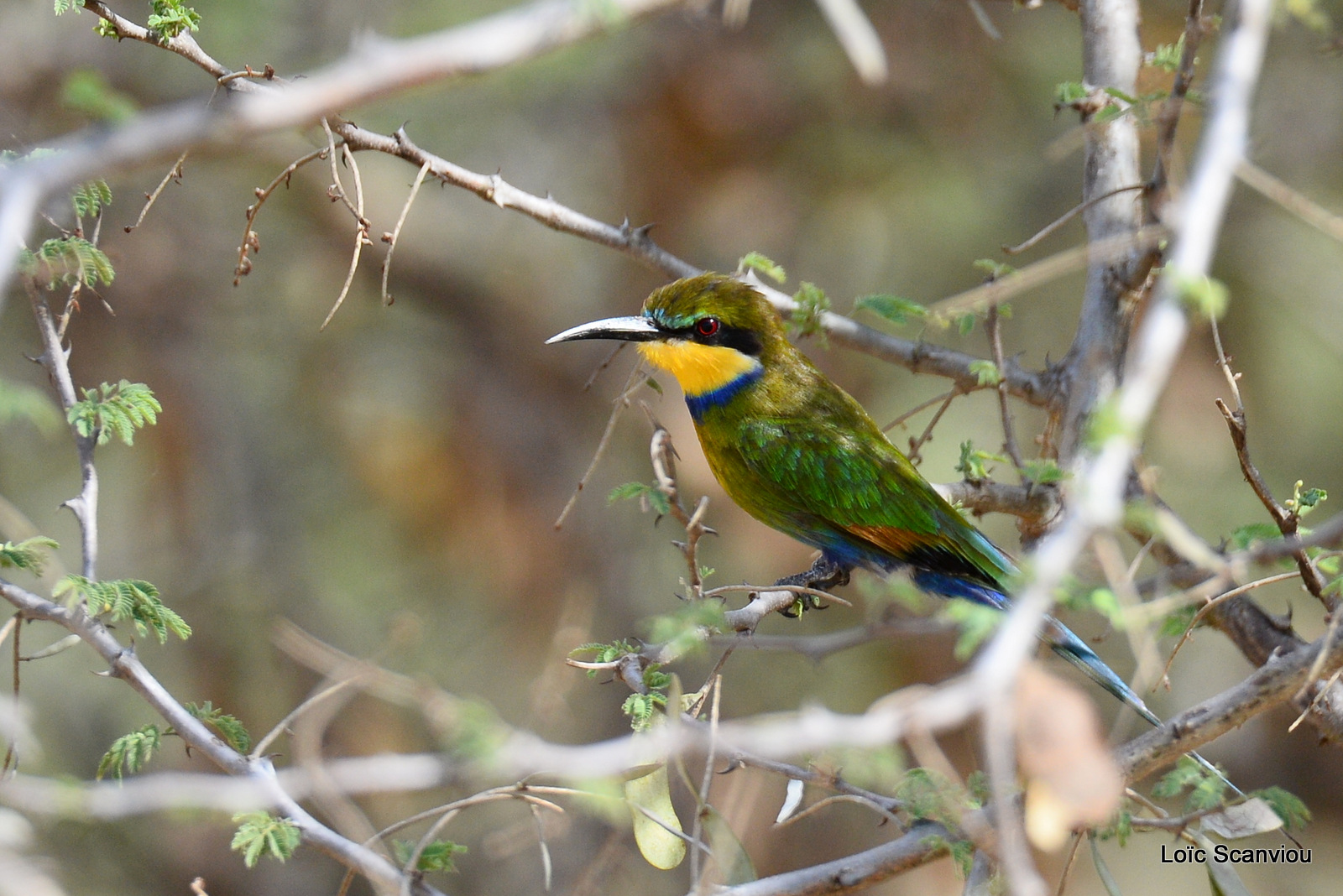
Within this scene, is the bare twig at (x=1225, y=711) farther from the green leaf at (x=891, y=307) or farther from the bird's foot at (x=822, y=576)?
the bird's foot at (x=822, y=576)

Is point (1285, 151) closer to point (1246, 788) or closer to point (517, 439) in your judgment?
point (1246, 788)

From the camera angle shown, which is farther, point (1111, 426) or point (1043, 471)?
point (1043, 471)

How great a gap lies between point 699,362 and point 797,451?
41 cm

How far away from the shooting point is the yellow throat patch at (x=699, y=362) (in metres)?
3.52

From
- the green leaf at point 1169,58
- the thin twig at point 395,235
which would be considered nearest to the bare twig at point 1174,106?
the green leaf at point 1169,58

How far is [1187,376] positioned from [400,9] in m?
4.55

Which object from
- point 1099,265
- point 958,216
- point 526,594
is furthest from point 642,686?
point 958,216

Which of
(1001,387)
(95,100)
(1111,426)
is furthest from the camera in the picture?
(1001,387)

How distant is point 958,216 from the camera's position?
664 centimetres

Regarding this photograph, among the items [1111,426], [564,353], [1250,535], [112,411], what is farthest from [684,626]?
[564,353]

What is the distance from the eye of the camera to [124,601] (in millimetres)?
1891

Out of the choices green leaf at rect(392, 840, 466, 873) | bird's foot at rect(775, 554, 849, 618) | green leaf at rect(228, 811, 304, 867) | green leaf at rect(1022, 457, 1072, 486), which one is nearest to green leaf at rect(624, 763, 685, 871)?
green leaf at rect(392, 840, 466, 873)

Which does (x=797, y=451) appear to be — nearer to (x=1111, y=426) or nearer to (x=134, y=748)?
(x=134, y=748)

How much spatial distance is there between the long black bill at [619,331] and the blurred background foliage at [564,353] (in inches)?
80.6
